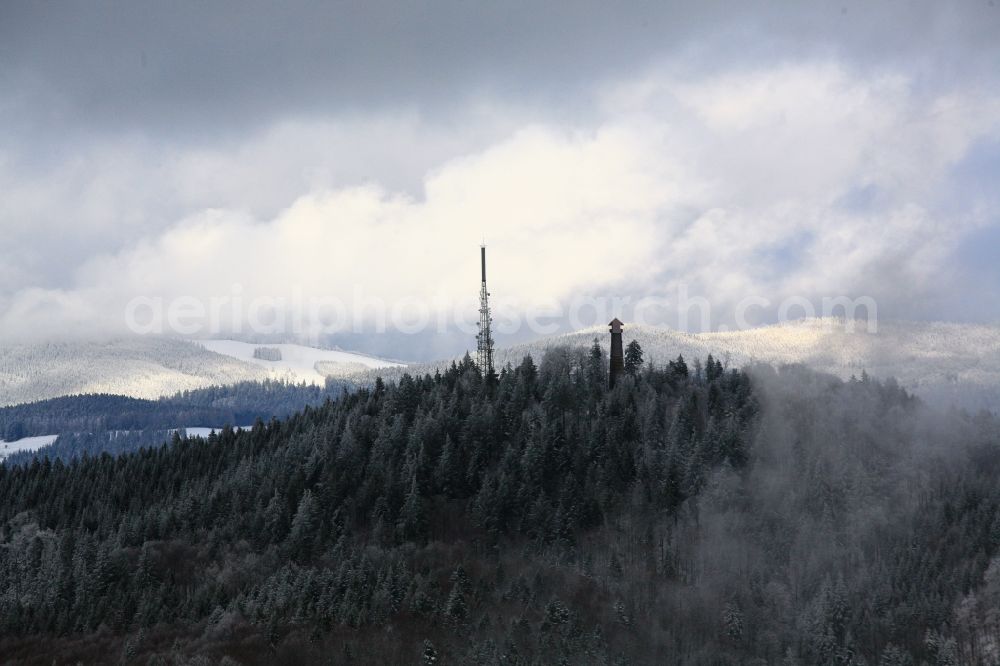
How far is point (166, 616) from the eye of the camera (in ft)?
470

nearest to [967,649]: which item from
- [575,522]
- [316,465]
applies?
[575,522]

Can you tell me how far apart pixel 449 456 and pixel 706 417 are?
50.6m

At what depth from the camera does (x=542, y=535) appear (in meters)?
161

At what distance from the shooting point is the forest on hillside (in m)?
139

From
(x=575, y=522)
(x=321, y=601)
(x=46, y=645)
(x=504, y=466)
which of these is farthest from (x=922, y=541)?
(x=46, y=645)

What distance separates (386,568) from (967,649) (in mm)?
85306

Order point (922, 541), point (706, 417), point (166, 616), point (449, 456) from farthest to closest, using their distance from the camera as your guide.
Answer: point (706, 417)
point (449, 456)
point (922, 541)
point (166, 616)

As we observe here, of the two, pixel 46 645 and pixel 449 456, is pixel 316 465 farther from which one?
pixel 46 645

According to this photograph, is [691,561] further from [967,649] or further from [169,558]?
[169,558]

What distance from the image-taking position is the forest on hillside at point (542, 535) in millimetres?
138750

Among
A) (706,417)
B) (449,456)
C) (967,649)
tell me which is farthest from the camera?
(706,417)

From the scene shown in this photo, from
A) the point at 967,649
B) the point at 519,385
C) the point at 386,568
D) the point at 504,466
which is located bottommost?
the point at 967,649

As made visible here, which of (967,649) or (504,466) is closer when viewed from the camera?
(967,649)

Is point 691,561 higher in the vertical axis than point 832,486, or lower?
lower
